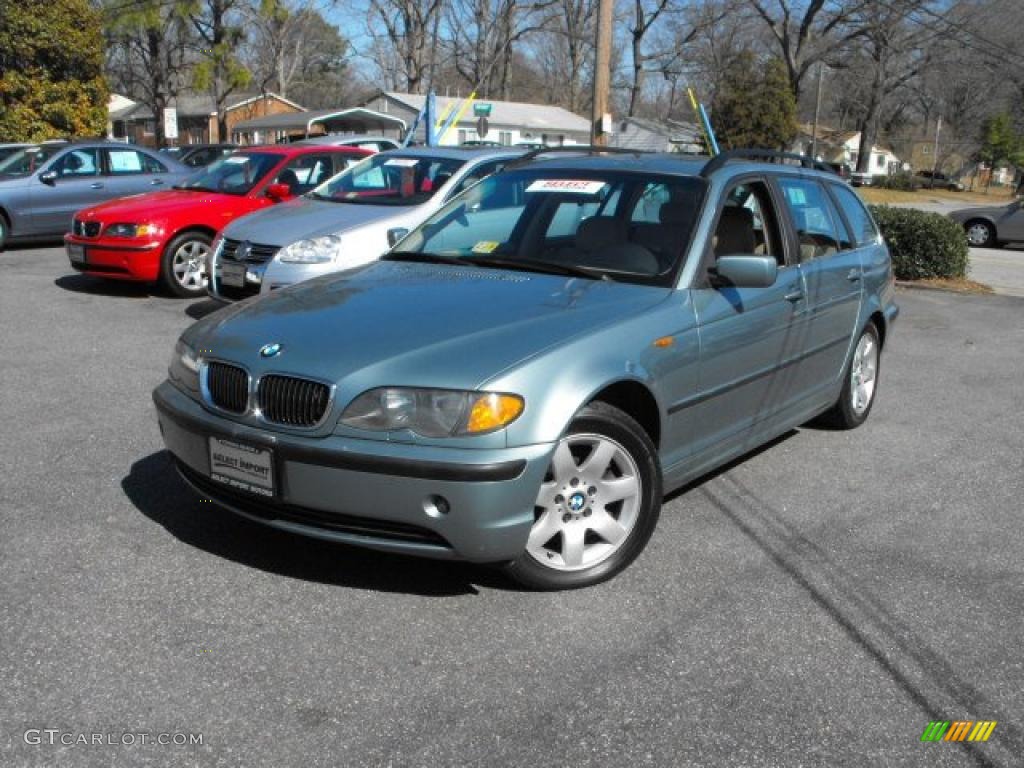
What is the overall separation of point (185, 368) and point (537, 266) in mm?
1579

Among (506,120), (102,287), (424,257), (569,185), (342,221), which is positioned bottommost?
(102,287)

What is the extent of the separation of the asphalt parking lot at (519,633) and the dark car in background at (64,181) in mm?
9919

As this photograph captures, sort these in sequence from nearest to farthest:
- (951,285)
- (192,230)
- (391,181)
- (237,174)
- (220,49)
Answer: (391,181), (192,230), (237,174), (951,285), (220,49)

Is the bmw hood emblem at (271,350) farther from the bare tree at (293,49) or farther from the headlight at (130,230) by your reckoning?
the bare tree at (293,49)

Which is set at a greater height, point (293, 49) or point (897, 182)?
point (293, 49)

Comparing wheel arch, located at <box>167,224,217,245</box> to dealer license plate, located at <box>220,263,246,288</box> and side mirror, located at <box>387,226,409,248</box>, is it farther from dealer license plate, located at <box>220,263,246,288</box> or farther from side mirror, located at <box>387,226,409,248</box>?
side mirror, located at <box>387,226,409,248</box>

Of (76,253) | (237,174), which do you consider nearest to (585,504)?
(76,253)

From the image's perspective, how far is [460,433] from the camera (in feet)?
10.7

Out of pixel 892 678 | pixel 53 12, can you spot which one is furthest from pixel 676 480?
pixel 53 12

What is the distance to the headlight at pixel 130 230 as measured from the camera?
972 centimetres

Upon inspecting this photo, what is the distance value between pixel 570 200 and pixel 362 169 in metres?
5.24

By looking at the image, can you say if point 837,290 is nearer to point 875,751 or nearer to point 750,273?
point 750,273

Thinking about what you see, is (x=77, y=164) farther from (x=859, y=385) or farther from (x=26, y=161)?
(x=859, y=385)

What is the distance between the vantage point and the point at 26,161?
562 inches
